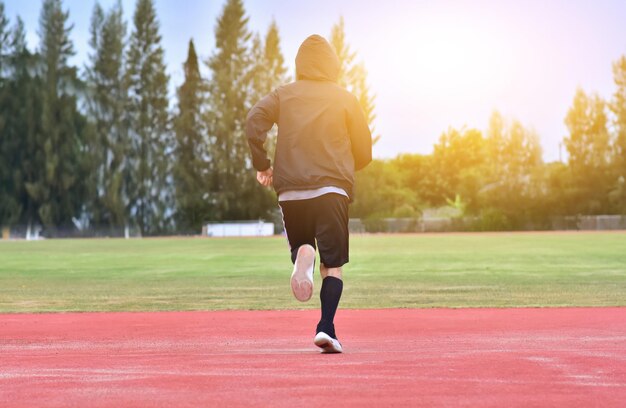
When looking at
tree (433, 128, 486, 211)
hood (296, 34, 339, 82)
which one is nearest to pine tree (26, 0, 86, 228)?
tree (433, 128, 486, 211)

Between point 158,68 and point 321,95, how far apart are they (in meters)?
Answer: 77.8

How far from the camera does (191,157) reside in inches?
3295

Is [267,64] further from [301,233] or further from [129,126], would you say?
[301,233]

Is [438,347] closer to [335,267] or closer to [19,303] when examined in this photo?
[335,267]

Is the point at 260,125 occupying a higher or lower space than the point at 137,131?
lower

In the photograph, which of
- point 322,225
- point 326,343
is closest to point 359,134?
point 322,225

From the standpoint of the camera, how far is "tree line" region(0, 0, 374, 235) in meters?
81.1

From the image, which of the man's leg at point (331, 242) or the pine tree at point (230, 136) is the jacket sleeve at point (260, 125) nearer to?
the man's leg at point (331, 242)

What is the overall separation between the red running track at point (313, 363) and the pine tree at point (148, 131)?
241 ft

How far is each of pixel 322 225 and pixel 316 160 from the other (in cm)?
43

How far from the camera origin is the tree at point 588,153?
74812mm

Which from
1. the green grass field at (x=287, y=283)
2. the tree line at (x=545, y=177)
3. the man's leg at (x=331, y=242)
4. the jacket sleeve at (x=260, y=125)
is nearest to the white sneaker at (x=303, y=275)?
the man's leg at (x=331, y=242)

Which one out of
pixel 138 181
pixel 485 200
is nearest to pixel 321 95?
pixel 485 200

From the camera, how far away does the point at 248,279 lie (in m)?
20.8
